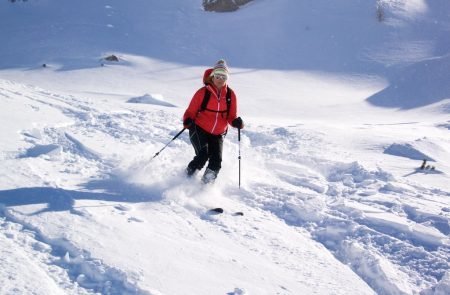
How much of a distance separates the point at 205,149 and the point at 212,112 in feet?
1.54

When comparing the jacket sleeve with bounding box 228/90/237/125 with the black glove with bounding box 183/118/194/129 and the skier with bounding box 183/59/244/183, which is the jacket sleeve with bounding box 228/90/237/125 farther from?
the black glove with bounding box 183/118/194/129

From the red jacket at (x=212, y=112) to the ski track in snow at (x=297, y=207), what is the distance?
0.79 metres

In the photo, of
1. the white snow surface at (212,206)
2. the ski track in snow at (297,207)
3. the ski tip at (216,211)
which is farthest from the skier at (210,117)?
the ski tip at (216,211)

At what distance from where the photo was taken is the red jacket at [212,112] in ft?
19.9

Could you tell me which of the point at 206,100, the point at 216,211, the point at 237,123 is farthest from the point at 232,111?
the point at 216,211

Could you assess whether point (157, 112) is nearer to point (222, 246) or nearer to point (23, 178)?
point (23, 178)

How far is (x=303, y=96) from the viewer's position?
20.3m

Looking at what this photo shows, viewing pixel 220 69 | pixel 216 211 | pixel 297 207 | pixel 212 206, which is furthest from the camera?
pixel 220 69

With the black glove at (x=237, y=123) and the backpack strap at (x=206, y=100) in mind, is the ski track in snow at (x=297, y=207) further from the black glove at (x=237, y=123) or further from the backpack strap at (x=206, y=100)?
the backpack strap at (x=206, y=100)

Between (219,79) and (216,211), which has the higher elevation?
(219,79)

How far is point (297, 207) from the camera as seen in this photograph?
5.65 meters

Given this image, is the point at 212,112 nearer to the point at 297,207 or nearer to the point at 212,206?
the point at 212,206

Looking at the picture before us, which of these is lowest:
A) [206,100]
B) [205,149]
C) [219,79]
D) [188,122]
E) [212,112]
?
[205,149]

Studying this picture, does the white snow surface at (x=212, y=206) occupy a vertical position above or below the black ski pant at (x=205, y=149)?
below
